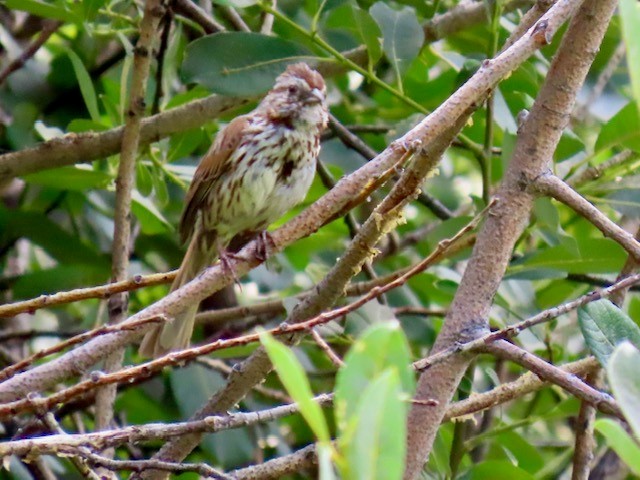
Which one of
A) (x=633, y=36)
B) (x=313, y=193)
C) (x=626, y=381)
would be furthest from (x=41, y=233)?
(x=633, y=36)

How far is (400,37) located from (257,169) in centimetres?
89

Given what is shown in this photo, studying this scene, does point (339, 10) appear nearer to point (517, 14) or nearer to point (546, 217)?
point (517, 14)

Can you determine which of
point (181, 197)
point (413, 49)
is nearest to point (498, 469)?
point (413, 49)

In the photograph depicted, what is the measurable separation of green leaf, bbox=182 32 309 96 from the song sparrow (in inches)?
11.9

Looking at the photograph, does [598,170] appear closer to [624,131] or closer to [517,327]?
[624,131]

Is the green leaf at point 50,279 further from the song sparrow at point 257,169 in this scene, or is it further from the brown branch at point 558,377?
the brown branch at point 558,377

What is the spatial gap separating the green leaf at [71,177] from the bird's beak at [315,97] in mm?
806

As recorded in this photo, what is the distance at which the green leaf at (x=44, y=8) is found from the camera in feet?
11.3

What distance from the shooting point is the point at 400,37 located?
3.63m

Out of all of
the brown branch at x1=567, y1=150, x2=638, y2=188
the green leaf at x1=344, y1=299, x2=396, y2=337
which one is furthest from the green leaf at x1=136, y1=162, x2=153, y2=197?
the brown branch at x1=567, y1=150, x2=638, y2=188

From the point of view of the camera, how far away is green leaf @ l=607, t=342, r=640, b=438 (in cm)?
141

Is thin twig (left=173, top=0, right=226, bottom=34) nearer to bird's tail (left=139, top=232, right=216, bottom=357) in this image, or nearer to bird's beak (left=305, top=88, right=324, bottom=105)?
bird's beak (left=305, top=88, right=324, bottom=105)

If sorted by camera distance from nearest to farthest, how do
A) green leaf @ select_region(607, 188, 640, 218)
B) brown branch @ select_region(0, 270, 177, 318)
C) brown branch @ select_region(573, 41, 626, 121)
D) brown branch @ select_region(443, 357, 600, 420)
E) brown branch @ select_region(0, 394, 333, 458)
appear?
brown branch @ select_region(0, 394, 333, 458)
brown branch @ select_region(0, 270, 177, 318)
brown branch @ select_region(443, 357, 600, 420)
green leaf @ select_region(607, 188, 640, 218)
brown branch @ select_region(573, 41, 626, 121)

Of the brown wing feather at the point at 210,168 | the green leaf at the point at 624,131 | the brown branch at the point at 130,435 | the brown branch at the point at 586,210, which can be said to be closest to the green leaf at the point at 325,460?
the brown branch at the point at 130,435
